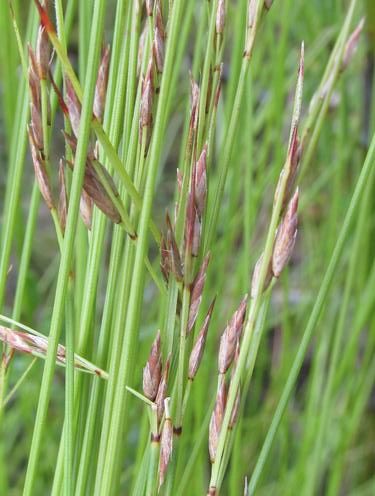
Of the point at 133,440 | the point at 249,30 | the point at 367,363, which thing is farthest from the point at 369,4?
the point at 133,440

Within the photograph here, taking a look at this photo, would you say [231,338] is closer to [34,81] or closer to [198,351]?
[198,351]

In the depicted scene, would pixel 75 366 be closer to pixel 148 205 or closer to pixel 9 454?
pixel 148 205

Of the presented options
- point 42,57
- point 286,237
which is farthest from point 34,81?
point 286,237

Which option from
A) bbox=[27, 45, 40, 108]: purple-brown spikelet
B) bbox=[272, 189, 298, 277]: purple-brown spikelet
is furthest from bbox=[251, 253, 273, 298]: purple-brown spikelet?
bbox=[27, 45, 40, 108]: purple-brown spikelet

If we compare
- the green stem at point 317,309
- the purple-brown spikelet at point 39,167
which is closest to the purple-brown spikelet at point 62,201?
the purple-brown spikelet at point 39,167

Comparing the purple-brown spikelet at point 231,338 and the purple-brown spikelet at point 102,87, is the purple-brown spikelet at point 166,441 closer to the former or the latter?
the purple-brown spikelet at point 231,338

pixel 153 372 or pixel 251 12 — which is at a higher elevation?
pixel 251 12

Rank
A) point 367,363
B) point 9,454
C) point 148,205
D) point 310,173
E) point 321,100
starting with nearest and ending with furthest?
point 148,205, point 321,100, point 367,363, point 9,454, point 310,173
